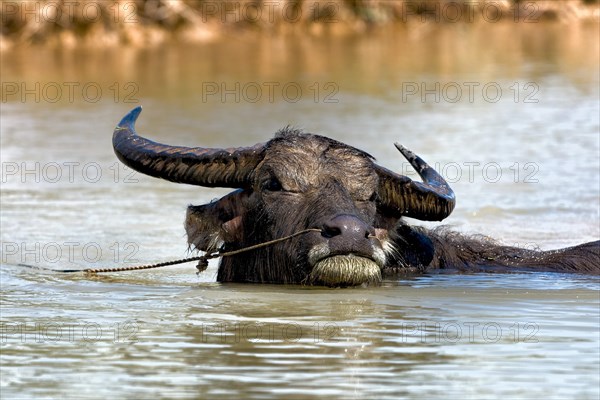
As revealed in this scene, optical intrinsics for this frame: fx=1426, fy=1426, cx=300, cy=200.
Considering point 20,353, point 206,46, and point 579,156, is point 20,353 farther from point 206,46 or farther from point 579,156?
point 206,46

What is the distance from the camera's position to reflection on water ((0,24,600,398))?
7227 mm

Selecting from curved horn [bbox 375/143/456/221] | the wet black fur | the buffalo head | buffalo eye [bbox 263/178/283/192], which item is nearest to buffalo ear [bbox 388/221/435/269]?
the wet black fur

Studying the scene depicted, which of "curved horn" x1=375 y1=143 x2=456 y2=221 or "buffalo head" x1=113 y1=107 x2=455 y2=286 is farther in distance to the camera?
"curved horn" x1=375 y1=143 x2=456 y2=221

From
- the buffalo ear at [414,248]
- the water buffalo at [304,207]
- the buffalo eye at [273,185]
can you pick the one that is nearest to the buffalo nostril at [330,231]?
the water buffalo at [304,207]

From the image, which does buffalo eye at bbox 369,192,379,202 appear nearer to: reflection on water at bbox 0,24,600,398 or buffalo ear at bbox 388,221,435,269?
buffalo ear at bbox 388,221,435,269

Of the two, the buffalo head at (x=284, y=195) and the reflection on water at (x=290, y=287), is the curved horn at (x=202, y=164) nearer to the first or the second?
the buffalo head at (x=284, y=195)

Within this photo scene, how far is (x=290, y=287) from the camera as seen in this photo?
966cm

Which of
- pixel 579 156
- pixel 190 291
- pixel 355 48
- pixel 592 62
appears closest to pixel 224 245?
pixel 190 291

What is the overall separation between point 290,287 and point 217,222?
780 mm

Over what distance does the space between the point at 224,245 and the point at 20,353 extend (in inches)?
102

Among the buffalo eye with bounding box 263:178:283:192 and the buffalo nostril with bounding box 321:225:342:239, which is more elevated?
the buffalo eye with bounding box 263:178:283:192

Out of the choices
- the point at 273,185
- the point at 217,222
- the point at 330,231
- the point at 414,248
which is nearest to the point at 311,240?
the point at 330,231

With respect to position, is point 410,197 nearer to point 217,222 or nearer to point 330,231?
point 330,231

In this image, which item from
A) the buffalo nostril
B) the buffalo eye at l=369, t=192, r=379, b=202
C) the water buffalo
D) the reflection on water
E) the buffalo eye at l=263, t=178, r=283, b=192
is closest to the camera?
the reflection on water
